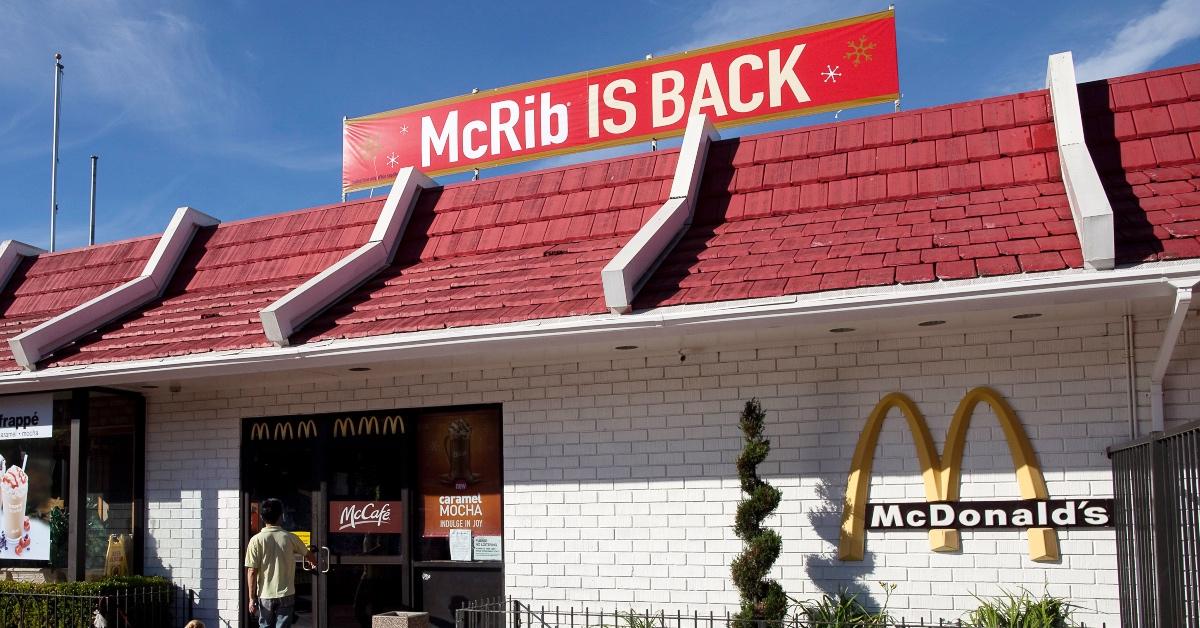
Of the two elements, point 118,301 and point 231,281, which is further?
point 231,281

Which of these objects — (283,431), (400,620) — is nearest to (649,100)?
(283,431)

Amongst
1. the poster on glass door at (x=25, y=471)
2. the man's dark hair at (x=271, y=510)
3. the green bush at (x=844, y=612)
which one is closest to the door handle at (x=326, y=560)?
the man's dark hair at (x=271, y=510)

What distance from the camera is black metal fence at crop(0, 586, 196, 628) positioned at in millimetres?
12242

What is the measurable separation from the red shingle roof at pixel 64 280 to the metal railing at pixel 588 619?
6938 millimetres

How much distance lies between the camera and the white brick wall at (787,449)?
9.44 m

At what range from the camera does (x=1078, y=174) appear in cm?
928

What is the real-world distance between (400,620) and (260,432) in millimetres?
3400

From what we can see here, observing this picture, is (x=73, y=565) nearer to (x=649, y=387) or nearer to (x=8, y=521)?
(x=8, y=521)

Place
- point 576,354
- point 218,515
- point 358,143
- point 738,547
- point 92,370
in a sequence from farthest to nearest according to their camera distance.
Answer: point 358,143 < point 218,515 < point 92,370 < point 576,354 < point 738,547

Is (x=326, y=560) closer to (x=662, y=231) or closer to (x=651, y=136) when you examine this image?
(x=662, y=231)

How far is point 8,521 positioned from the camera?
13602mm

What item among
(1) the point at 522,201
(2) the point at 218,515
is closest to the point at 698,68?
(1) the point at 522,201

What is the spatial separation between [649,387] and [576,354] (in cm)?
81

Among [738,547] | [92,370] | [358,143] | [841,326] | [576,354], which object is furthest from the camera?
[358,143]
